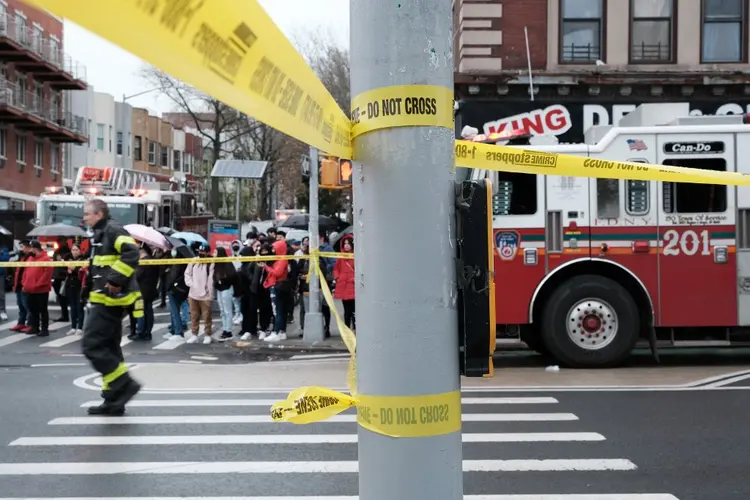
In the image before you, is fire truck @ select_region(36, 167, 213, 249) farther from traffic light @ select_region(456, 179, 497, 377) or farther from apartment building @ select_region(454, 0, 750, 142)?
traffic light @ select_region(456, 179, 497, 377)

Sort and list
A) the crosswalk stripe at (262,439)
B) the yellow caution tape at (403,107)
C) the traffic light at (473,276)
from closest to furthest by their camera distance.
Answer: the yellow caution tape at (403,107) < the traffic light at (473,276) < the crosswalk stripe at (262,439)

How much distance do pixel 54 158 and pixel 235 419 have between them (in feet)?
150

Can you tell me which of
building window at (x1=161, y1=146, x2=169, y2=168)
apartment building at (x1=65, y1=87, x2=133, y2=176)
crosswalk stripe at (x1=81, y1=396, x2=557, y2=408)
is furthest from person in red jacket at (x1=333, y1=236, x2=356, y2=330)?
building window at (x1=161, y1=146, x2=169, y2=168)

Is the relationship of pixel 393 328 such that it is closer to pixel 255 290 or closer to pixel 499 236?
pixel 499 236

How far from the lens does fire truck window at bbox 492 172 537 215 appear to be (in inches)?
438

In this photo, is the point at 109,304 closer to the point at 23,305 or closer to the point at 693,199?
the point at 693,199

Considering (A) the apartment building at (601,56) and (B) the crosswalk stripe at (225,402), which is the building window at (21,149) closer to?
(A) the apartment building at (601,56)

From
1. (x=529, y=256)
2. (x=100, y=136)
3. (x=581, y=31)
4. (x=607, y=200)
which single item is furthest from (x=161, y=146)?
(x=607, y=200)

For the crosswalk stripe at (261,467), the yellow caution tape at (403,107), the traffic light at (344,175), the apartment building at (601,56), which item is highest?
the apartment building at (601,56)

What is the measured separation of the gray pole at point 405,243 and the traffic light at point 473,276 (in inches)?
2.5

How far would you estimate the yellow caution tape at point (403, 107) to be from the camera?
7.97 ft

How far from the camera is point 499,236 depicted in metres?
11.2

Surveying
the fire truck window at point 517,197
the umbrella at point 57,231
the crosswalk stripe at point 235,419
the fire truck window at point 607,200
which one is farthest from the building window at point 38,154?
the crosswalk stripe at point 235,419

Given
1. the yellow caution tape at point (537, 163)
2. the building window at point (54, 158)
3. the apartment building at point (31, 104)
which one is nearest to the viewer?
the yellow caution tape at point (537, 163)
